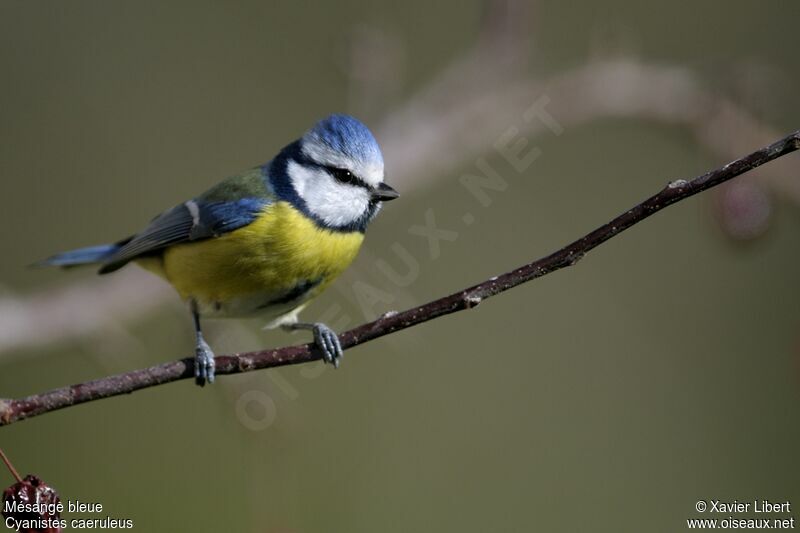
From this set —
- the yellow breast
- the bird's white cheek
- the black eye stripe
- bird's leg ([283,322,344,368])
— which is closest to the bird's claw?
bird's leg ([283,322,344,368])

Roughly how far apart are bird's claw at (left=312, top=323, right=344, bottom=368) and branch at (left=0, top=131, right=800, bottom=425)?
36 centimetres

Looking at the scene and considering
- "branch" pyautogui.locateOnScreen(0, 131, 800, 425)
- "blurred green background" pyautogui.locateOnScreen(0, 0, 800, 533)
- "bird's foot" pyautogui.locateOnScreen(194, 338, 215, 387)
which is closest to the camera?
"branch" pyautogui.locateOnScreen(0, 131, 800, 425)

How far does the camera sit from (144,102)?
488 centimetres

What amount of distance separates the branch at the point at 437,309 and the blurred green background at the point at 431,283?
37.0 inches

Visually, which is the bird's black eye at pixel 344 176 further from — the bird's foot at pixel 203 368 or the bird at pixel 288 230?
the bird's foot at pixel 203 368

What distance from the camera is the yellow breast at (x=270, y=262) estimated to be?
8.44 ft

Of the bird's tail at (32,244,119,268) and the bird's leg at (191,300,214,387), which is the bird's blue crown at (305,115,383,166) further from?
the bird's tail at (32,244,119,268)

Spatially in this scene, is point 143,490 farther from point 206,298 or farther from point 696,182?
point 696,182

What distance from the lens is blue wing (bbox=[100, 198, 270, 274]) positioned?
268 cm

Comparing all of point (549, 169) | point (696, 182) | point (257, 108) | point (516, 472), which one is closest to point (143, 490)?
point (516, 472)

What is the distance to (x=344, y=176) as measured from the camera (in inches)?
102

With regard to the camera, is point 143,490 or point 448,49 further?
point 448,49

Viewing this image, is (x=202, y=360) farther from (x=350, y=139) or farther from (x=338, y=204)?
(x=350, y=139)

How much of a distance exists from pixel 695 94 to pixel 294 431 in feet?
5.81
